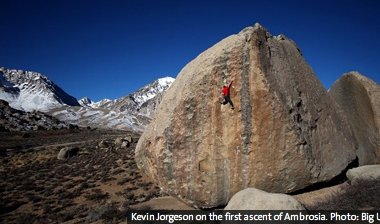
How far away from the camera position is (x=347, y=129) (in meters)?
14.0

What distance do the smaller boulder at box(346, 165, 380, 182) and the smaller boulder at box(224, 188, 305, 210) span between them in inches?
162

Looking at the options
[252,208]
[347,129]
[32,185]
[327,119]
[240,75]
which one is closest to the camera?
[252,208]

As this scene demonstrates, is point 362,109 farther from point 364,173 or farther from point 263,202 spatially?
point 263,202

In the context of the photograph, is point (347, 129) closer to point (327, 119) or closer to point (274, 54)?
point (327, 119)

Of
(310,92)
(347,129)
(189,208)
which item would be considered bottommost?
(189,208)

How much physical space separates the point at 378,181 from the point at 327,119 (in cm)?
301

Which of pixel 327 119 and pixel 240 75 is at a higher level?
pixel 240 75

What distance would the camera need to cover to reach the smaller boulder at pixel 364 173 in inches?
464

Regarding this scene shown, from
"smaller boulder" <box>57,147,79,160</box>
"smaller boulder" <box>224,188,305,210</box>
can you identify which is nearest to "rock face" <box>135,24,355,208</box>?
"smaller boulder" <box>224,188,305,210</box>

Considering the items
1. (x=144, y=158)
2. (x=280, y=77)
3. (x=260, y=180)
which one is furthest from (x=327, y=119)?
(x=144, y=158)

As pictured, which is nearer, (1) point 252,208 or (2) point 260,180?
(1) point 252,208
